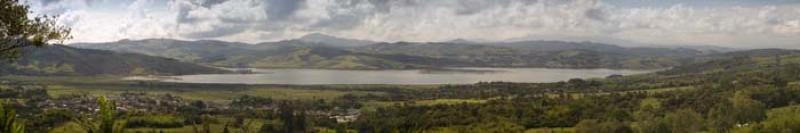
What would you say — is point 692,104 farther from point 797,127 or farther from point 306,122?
point 306,122

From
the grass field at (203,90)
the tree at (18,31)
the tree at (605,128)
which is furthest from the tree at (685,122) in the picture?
the grass field at (203,90)

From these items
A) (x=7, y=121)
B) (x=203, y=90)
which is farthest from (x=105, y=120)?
(x=203, y=90)

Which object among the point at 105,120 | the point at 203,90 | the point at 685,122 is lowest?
the point at 685,122

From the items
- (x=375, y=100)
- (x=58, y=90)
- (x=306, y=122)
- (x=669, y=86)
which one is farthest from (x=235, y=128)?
(x=669, y=86)

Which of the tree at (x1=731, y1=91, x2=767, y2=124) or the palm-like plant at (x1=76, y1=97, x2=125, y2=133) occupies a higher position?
the palm-like plant at (x1=76, y1=97, x2=125, y2=133)

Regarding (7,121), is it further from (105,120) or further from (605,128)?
(605,128)

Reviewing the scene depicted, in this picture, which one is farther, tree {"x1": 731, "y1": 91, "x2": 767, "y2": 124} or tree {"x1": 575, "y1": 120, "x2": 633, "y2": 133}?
tree {"x1": 731, "y1": 91, "x2": 767, "y2": 124}

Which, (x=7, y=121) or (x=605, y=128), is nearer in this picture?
(x=7, y=121)

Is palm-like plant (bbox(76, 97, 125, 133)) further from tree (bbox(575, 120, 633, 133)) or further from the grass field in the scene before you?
the grass field

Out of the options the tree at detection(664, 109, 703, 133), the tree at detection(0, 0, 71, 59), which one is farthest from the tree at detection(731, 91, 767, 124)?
the tree at detection(0, 0, 71, 59)

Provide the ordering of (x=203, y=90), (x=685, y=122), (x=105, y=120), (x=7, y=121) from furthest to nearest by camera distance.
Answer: (x=203, y=90) < (x=685, y=122) < (x=105, y=120) < (x=7, y=121)

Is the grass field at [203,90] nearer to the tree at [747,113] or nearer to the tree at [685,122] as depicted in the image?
the tree at [685,122]

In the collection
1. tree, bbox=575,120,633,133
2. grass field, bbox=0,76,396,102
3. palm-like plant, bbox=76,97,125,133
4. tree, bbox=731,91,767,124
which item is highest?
palm-like plant, bbox=76,97,125,133
